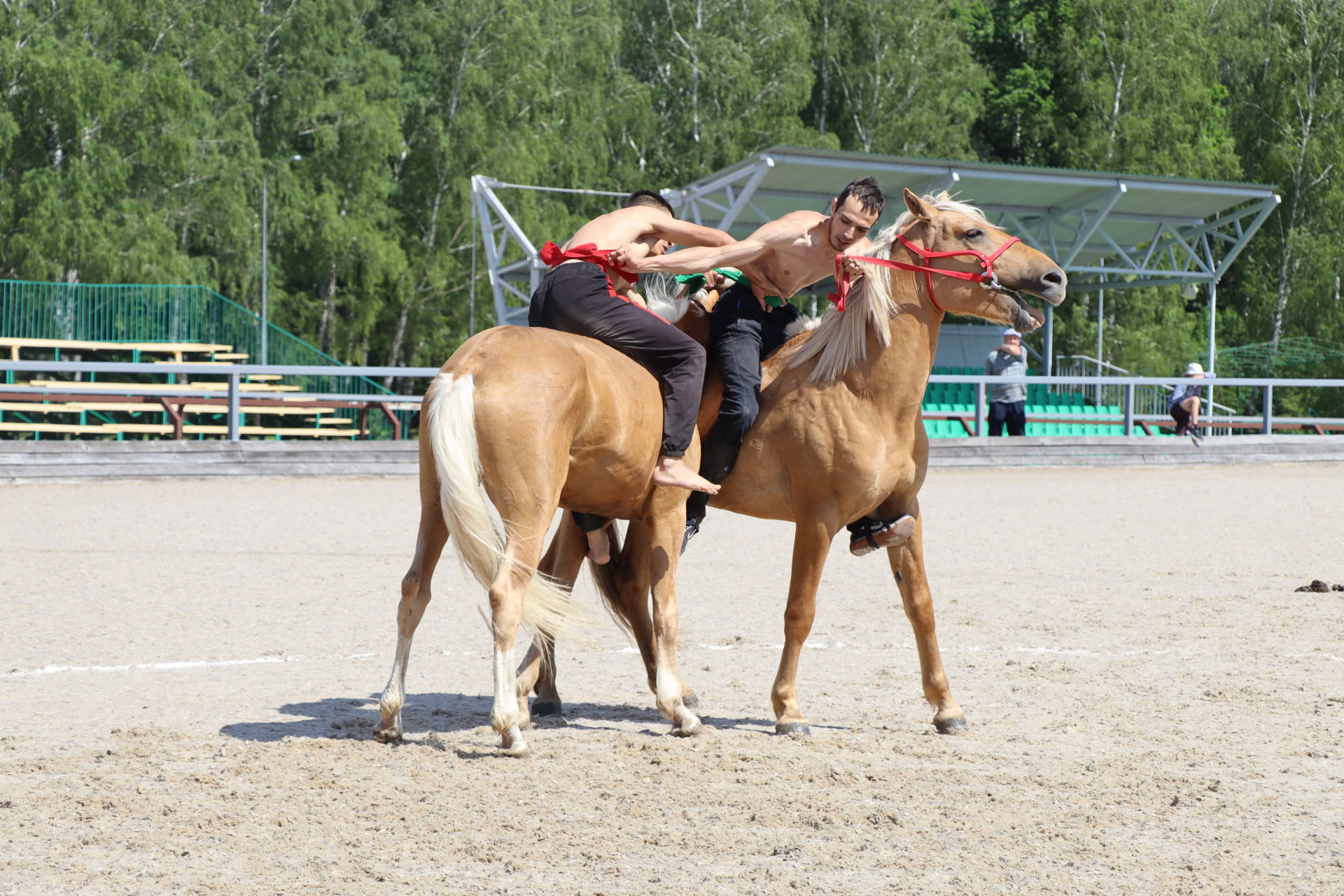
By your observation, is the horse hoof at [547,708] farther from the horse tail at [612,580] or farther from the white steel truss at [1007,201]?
the white steel truss at [1007,201]

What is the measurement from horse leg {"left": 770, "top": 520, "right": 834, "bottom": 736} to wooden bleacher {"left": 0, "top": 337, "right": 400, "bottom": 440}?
1210 cm

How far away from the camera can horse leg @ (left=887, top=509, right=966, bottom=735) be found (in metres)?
5.28

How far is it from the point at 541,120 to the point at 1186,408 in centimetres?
2449

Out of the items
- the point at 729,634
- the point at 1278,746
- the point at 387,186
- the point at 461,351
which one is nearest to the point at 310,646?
the point at 729,634

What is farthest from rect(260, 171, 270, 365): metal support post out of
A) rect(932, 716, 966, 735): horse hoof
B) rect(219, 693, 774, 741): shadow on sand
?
rect(932, 716, 966, 735): horse hoof

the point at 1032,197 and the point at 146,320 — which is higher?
the point at 1032,197

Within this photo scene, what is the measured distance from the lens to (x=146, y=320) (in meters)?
24.3

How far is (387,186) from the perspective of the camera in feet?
124

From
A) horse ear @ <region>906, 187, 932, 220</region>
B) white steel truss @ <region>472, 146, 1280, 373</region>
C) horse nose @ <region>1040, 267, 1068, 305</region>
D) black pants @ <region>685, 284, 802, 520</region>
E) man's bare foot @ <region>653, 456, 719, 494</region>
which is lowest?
man's bare foot @ <region>653, 456, 719, 494</region>

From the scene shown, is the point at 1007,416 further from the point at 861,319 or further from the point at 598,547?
the point at 598,547

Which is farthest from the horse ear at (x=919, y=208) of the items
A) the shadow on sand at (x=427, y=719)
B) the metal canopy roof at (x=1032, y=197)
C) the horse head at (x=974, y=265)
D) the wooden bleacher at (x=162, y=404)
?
the metal canopy roof at (x=1032, y=197)

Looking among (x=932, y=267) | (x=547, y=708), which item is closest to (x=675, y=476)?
(x=547, y=708)

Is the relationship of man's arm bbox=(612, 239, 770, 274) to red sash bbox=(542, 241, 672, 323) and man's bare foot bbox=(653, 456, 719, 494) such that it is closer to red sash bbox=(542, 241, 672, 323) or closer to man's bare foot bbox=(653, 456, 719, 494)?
red sash bbox=(542, 241, 672, 323)

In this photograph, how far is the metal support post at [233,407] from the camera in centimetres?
1648
